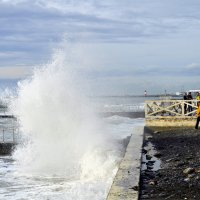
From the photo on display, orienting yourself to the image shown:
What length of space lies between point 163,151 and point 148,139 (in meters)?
2.90

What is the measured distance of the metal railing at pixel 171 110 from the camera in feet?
61.5

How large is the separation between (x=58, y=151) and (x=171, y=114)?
559 centimetres

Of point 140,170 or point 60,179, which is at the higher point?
point 140,170

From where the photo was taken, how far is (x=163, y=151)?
11.9m

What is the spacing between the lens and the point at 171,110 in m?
19.5

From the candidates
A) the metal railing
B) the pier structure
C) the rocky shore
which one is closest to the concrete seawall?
the rocky shore

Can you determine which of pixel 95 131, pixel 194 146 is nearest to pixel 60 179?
pixel 194 146

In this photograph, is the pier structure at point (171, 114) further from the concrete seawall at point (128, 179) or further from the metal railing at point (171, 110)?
the concrete seawall at point (128, 179)

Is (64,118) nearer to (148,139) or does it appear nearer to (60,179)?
(148,139)

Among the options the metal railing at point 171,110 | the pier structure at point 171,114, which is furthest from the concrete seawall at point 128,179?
the metal railing at point 171,110

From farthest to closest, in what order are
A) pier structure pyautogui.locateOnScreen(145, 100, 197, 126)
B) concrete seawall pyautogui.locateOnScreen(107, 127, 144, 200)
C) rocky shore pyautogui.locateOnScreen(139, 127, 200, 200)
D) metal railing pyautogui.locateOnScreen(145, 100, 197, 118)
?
1. metal railing pyautogui.locateOnScreen(145, 100, 197, 118)
2. pier structure pyautogui.locateOnScreen(145, 100, 197, 126)
3. rocky shore pyautogui.locateOnScreen(139, 127, 200, 200)
4. concrete seawall pyautogui.locateOnScreen(107, 127, 144, 200)

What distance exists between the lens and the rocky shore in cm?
689

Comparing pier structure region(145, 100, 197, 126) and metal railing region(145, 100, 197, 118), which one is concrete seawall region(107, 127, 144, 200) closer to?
pier structure region(145, 100, 197, 126)

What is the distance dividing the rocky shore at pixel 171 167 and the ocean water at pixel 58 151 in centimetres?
101
